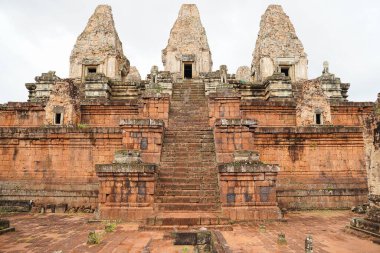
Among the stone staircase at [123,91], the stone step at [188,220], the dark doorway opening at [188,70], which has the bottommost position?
the stone step at [188,220]

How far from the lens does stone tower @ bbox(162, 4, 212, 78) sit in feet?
84.7

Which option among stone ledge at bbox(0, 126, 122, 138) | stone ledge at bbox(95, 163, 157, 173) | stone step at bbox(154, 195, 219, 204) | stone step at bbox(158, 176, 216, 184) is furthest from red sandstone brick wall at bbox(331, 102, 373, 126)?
stone ledge at bbox(95, 163, 157, 173)

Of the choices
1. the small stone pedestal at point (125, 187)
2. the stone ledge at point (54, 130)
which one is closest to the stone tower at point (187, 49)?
the stone ledge at point (54, 130)

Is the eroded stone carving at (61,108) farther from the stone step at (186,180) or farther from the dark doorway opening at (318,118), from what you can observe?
the dark doorway opening at (318,118)

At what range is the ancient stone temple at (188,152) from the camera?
8.09m

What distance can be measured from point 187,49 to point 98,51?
6865 millimetres

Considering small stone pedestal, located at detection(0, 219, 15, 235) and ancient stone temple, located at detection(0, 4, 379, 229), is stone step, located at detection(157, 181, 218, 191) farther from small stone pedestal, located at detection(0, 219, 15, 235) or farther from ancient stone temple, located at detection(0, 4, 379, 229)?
small stone pedestal, located at detection(0, 219, 15, 235)

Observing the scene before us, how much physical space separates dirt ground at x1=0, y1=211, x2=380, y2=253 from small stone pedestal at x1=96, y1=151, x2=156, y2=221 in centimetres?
50

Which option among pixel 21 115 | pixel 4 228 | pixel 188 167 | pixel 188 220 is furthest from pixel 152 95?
pixel 21 115

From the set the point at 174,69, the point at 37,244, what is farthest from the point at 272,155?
the point at 174,69

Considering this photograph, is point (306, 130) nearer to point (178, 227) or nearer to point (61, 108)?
point (178, 227)

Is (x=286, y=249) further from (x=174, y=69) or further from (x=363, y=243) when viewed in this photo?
(x=174, y=69)

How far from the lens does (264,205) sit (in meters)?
8.06

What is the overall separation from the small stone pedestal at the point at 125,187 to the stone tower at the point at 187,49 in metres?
17.4
